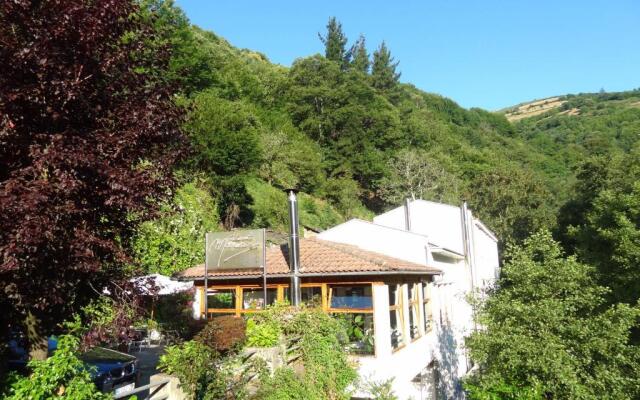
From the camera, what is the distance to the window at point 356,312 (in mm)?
12000

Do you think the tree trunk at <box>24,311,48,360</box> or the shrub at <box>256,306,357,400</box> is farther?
the shrub at <box>256,306,357,400</box>

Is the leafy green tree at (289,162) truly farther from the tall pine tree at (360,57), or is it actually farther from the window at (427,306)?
the tall pine tree at (360,57)

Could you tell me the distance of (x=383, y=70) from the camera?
240ft

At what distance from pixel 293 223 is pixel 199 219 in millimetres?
12026

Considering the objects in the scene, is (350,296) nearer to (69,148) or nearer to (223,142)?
(69,148)

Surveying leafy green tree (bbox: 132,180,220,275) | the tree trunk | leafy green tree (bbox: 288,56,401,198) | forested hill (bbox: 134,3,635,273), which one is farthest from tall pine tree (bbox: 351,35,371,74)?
the tree trunk

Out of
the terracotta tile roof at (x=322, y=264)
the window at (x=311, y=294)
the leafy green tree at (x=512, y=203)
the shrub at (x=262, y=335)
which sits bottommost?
the shrub at (x=262, y=335)

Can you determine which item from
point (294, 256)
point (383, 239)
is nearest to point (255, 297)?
point (294, 256)

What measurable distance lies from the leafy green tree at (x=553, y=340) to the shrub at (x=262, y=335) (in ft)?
18.1

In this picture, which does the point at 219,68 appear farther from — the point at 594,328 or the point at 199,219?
the point at 594,328

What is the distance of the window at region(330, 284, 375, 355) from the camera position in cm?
1200

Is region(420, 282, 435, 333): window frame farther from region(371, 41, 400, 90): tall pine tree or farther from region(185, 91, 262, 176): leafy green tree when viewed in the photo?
region(371, 41, 400, 90): tall pine tree

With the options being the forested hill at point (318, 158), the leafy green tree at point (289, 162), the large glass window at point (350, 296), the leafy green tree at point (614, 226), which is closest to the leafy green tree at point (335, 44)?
the forested hill at point (318, 158)

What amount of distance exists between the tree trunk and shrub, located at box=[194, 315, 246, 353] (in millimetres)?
2537
